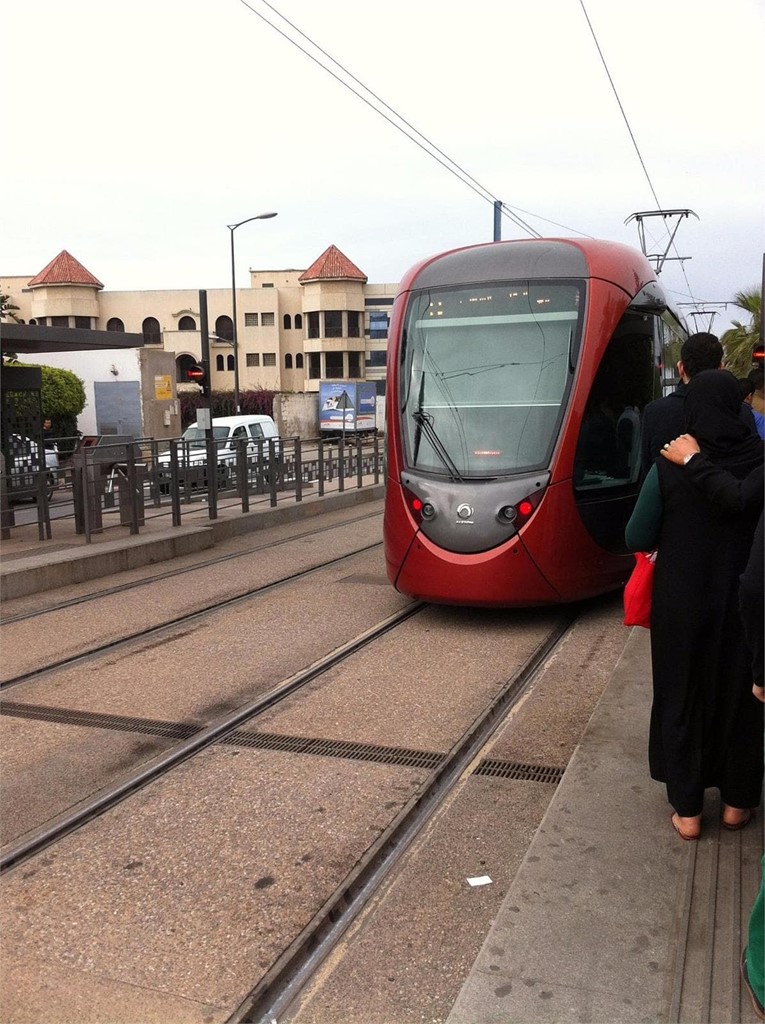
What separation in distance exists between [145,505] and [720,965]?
1155 cm

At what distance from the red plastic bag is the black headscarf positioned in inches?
20.2

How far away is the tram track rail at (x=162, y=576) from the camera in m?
8.75

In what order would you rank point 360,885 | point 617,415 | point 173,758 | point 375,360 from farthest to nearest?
point 375,360 → point 617,415 → point 173,758 → point 360,885

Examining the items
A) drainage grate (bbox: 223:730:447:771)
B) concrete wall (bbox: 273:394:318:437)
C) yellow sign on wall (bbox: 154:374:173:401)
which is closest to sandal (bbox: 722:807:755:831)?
drainage grate (bbox: 223:730:447:771)

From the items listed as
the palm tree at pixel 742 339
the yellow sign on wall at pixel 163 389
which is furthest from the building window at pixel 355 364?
the palm tree at pixel 742 339

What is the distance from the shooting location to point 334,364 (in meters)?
68.2

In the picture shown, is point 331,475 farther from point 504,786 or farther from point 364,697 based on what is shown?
point 504,786

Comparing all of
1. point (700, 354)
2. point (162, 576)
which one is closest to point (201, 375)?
point (162, 576)

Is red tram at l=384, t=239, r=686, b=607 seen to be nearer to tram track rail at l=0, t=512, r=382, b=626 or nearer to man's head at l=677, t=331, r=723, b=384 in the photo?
man's head at l=677, t=331, r=723, b=384

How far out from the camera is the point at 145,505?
1347cm

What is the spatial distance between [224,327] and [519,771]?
217 ft

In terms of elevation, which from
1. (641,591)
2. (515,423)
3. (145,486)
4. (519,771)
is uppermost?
(515,423)

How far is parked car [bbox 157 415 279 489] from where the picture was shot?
14.7 metres

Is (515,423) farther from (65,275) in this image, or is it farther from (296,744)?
(65,275)
